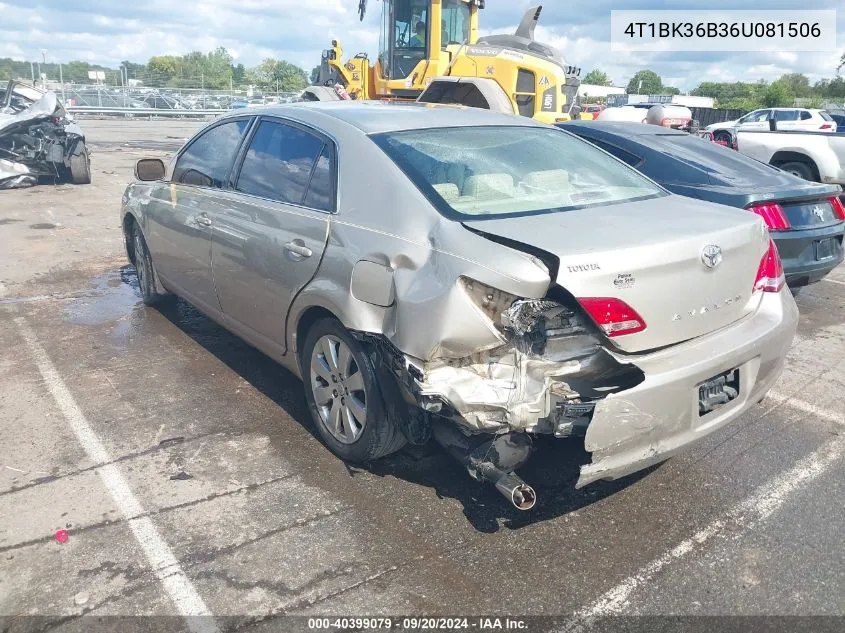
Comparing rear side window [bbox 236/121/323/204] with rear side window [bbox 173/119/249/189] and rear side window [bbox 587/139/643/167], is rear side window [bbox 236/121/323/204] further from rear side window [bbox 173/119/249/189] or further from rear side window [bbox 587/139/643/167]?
rear side window [bbox 587/139/643/167]

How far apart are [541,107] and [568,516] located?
9.81 m

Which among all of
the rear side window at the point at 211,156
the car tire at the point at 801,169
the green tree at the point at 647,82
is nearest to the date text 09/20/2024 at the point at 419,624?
the rear side window at the point at 211,156

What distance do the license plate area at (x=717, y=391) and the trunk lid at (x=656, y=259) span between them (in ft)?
0.66

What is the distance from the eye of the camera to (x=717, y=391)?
2.96 metres

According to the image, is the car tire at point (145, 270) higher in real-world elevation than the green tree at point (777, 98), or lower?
lower

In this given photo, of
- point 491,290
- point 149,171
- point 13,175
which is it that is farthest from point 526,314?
point 13,175

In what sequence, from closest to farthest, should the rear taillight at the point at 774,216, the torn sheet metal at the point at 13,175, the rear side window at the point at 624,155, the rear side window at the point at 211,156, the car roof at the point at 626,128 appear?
the rear side window at the point at 211,156 → the rear taillight at the point at 774,216 → the rear side window at the point at 624,155 → the car roof at the point at 626,128 → the torn sheet metal at the point at 13,175

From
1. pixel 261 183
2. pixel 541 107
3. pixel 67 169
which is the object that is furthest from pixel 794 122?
pixel 261 183

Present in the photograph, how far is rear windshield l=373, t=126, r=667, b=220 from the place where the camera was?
10.2ft

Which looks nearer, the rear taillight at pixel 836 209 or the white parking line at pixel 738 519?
the white parking line at pixel 738 519

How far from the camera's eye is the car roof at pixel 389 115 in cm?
358

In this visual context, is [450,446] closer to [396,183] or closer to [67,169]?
[396,183]

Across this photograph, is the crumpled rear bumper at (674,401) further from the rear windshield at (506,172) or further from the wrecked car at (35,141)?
the wrecked car at (35,141)

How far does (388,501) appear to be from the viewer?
317 centimetres
